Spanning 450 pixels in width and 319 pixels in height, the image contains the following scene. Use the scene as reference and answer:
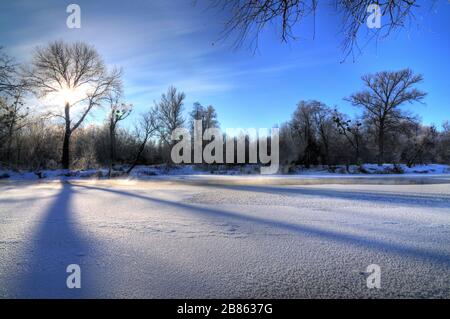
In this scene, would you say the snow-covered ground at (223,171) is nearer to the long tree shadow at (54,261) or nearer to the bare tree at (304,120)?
the bare tree at (304,120)

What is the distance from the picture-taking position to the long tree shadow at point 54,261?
225 centimetres

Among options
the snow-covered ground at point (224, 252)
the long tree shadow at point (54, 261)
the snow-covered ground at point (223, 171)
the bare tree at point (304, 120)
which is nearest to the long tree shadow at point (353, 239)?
the snow-covered ground at point (224, 252)

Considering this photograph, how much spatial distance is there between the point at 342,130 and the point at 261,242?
41.4 meters

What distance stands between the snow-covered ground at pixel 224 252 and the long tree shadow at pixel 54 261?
0.04 feet

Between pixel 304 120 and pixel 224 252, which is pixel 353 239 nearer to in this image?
pixel 224 252

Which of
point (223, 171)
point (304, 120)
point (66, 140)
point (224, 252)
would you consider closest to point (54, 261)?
point (224, 252)

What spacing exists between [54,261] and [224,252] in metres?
1.92

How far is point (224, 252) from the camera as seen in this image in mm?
3111

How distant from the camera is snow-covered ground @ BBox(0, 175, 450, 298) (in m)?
2.30

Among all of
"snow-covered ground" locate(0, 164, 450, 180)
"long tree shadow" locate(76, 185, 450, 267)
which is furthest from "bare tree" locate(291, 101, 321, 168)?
"long tree shadow" locate(76, 185, 450, 267)

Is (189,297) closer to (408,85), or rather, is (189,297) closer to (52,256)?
(52,256)

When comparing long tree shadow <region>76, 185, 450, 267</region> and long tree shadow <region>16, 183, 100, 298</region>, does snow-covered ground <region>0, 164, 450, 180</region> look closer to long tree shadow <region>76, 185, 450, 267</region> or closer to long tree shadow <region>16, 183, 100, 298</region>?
long tree shadow <region>76, 185, 450, 267</region>
